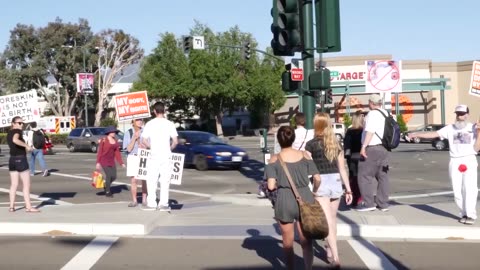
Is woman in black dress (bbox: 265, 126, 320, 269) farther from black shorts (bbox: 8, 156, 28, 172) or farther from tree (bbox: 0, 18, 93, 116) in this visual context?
tree (bbox: 0, 18, 93, 116)

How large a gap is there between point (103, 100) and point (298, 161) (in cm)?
6788

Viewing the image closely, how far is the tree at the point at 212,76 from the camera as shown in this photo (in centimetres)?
6131

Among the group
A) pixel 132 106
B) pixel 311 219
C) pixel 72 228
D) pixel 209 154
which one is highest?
pixel 132 106

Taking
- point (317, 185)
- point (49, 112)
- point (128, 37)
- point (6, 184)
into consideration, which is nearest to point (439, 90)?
point (128, 37)

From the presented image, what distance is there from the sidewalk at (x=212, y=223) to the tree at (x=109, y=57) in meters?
60.6

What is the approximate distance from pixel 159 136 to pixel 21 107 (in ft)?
27.8

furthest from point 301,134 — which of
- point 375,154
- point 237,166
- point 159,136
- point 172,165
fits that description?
point 237,166

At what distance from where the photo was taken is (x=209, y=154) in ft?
79.7

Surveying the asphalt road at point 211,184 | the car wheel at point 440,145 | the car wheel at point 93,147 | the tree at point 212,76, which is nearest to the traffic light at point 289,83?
the asphalt road at point 211,184

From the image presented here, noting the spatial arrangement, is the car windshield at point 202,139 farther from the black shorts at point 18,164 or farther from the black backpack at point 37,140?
the black shorts at point 18,164

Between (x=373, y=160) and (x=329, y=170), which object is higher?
(x=329, y=170)

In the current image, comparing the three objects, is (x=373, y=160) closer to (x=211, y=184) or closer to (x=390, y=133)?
(x=390, y=133)

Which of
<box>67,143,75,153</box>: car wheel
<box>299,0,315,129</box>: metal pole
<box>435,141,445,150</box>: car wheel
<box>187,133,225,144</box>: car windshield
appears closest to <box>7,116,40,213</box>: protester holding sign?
<box>299,0,315,129</box>: metal pole

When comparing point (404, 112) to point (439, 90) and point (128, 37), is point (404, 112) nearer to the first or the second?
point (439, 90)
